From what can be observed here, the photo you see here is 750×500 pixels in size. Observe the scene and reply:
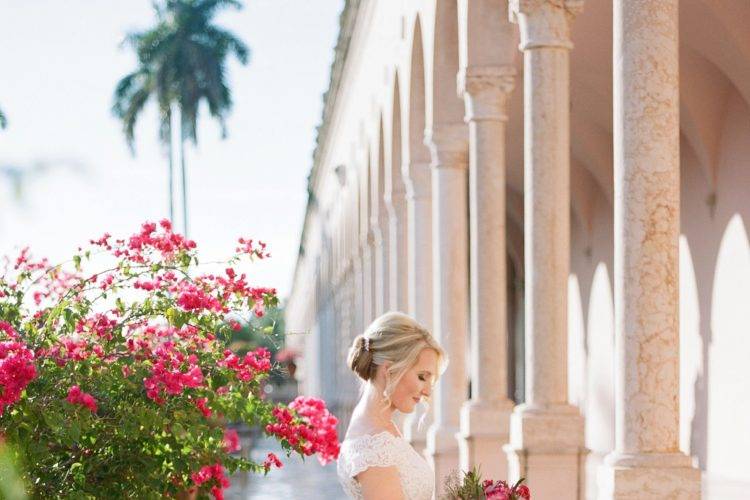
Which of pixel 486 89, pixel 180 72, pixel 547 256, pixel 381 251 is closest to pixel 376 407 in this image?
pixel 547 256

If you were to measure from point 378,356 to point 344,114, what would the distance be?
35.1 meters

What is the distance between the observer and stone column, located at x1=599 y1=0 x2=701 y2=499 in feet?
26.7

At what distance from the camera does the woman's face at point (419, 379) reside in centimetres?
463

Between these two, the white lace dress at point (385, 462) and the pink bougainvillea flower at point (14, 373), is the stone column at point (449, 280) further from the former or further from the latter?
the white lace dress at point (385, 462)

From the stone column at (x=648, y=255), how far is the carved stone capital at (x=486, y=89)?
6191 mm

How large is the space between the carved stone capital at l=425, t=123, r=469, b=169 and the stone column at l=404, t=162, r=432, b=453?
8.04 feet

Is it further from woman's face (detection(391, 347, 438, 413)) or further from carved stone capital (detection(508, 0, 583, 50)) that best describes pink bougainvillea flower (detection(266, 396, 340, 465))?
carved stone capital (detection(508, 0, 583, 50))

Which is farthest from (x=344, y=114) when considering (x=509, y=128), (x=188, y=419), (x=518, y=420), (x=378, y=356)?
(x=378, y=356)

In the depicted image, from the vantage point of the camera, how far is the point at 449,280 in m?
17.2

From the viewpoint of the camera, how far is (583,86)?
22188mm

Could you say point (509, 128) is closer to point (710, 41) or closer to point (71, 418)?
point (710, 41)

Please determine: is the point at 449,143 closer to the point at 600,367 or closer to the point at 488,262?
the point at 488,262

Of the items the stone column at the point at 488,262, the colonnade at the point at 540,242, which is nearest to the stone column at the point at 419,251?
the colonnade at the point at 540,242

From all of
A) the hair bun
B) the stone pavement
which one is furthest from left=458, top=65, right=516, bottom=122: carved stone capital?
the hair bun
